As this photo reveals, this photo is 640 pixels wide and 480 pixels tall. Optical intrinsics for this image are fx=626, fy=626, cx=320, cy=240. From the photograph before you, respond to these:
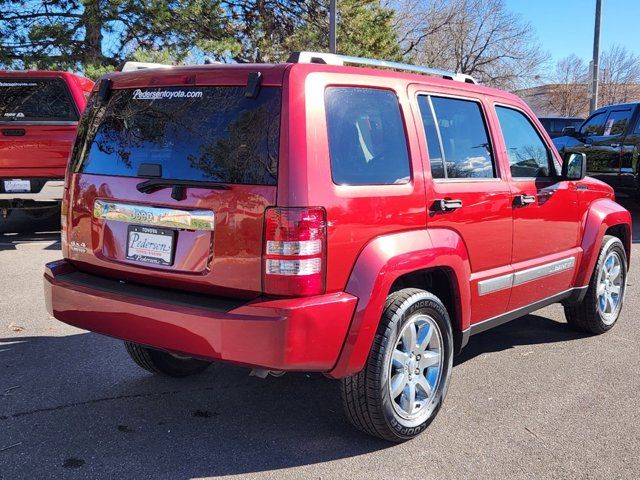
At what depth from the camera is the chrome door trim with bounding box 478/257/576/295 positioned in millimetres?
3797

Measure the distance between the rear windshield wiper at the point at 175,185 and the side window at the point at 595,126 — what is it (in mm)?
11055

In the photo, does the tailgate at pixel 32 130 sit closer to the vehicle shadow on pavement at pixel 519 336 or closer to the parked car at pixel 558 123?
the vehicle shadow on pavement at pixel 519 336

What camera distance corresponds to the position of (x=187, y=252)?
9.76 feet

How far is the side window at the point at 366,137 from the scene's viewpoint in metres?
2.95

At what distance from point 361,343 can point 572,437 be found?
1369 mm

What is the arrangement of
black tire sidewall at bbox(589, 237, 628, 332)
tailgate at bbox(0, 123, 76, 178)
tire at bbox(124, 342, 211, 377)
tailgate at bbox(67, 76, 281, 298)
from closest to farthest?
tailgate at bbox(67, 76, 281, 298) → tire at bbox(124, 342, 211, 377) → black tire sidewall at bbox(589, 237, 628, 332) → tailgate at bbox(0, 123, 76, 178)

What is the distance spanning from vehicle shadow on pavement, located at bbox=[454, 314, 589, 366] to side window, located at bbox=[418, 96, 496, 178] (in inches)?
59.7

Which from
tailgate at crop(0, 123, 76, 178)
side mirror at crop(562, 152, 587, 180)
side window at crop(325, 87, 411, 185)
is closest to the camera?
side window at crop(325, 87, 411, 185)

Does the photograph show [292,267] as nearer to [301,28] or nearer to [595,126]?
[595,126]

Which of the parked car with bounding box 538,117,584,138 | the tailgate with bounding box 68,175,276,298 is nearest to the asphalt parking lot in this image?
the tailgate with bounding box 68,175,276,298

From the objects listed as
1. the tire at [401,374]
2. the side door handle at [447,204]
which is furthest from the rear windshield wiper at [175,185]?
the side door handle at [447,204]

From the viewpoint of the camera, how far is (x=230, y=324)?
2.74 metres

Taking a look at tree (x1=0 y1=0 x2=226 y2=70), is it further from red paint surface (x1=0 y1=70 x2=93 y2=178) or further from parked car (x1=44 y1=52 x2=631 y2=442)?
parked car (x1=44 y1=52 x2=631 y2=442)

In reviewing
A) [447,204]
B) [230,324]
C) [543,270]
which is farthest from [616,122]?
[230,324]
